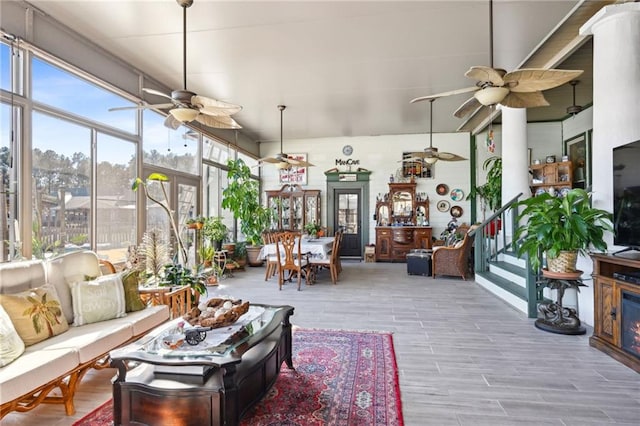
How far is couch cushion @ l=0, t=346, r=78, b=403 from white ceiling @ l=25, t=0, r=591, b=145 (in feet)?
10.7

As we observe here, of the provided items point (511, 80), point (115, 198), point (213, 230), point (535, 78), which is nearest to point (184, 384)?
point (511, 80)

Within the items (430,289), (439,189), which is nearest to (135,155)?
(430,289)

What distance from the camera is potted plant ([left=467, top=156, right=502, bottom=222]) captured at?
7773mm

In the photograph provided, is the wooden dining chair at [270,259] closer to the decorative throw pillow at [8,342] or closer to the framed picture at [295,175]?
the framed picture at [295,175]

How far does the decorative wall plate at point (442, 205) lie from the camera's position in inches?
350

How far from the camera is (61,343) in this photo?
86.4 inches

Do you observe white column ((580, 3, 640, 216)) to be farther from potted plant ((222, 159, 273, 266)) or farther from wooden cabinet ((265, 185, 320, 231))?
wooden cabinet ((265, 185, 320, 231))

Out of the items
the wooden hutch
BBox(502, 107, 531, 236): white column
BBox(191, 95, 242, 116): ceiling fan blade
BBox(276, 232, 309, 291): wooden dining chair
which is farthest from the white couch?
the wooden hutch

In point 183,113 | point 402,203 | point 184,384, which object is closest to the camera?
point 184,384

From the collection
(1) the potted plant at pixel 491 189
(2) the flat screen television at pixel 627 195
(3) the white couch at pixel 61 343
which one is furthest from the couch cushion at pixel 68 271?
(1) the potted plant at pixel 491 189

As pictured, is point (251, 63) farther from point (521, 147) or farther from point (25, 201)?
point (521, 147)

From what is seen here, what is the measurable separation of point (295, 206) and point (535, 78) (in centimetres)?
714

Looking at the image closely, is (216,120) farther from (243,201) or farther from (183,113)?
(243,201)

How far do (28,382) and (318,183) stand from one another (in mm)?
8155
